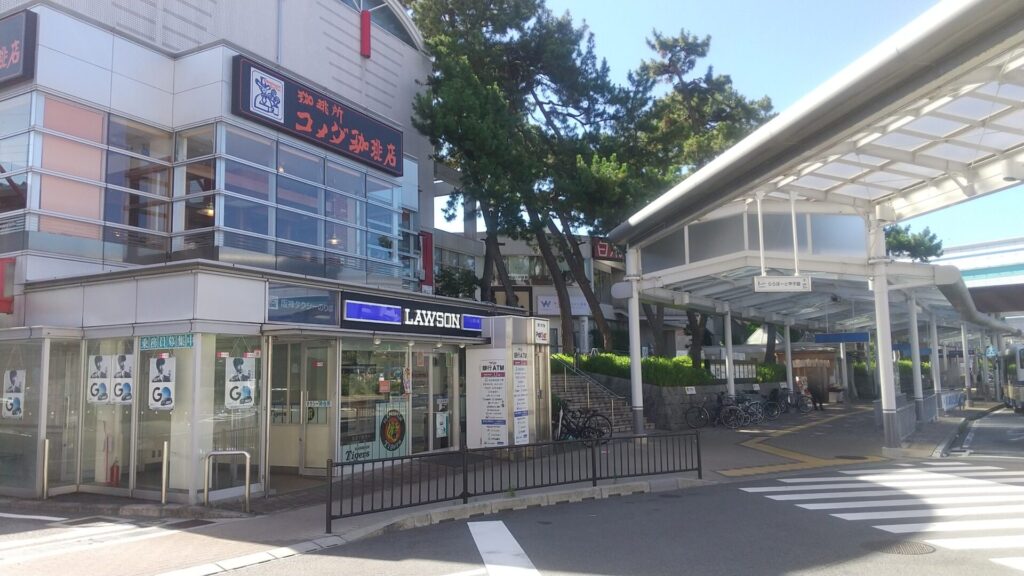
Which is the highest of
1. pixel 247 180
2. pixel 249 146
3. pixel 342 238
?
pixel 249 146

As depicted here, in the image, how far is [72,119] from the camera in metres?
13.8

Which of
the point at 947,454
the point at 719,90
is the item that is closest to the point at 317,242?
the point at 947,454

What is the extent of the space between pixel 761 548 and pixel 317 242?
1146cm

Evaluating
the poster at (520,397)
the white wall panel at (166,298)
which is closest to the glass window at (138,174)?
the white wall panel at (166,298)

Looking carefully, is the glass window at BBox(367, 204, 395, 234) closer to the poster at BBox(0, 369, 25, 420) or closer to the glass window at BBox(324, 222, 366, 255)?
the glass window at BBox(324, 222, 366, 255)

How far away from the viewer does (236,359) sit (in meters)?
12.1

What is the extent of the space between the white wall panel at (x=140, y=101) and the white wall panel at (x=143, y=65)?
0.12m

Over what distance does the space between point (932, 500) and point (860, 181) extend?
7863mm

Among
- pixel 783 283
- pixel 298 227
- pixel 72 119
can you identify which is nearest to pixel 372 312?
pixel 298 227

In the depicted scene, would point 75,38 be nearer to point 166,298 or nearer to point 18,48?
point 18,48

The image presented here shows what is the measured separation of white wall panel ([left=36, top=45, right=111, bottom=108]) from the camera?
13.4 metres

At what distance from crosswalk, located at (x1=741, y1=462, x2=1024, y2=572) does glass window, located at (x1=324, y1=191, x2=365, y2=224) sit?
1053cm

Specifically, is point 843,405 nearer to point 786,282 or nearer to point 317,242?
point 786,282

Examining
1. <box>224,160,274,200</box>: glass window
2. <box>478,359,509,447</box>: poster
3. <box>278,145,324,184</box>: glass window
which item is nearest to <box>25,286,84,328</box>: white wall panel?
<box>224,160,274,200</box>: glass window
